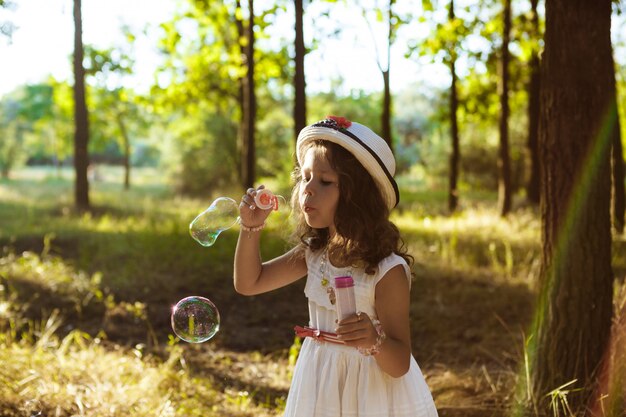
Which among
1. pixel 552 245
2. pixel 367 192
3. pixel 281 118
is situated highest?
pixel 281 118

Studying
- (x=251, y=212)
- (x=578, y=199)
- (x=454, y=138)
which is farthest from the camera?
(x=454, y=138)

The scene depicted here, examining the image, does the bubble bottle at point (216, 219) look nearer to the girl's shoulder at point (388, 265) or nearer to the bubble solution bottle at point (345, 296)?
the girl's shoulder at point (388, 265)

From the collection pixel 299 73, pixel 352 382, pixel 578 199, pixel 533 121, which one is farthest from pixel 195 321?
pixel 533 121

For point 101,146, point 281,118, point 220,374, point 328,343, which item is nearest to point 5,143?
point 101,146

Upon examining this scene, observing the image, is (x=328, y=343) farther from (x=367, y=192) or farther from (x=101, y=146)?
(x=101, y=146)

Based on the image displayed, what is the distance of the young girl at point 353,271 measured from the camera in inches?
96.2

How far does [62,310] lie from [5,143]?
156 ft

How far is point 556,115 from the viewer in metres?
3.98

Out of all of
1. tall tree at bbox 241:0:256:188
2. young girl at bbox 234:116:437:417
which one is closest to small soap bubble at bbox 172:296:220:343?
young girl at bbox 234:116:437:417

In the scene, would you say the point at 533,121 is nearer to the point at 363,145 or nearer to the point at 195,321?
the point at 195,321

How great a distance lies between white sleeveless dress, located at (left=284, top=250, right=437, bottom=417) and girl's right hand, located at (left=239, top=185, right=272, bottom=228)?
1.05 ft

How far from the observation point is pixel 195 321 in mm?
3180

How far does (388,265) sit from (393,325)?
213 millimetres

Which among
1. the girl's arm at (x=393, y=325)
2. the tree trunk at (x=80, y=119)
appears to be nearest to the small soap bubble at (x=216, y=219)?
the girl's arm at (x=393, y=325)
